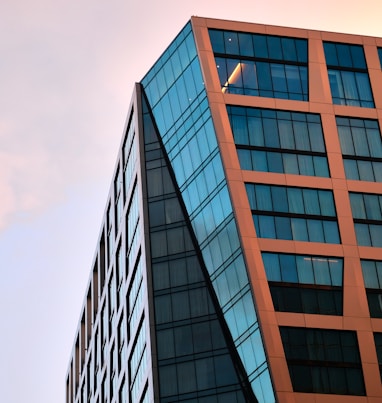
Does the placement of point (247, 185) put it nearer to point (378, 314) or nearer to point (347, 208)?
point (347, 208)

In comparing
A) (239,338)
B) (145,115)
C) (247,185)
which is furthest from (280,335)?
(145,115)

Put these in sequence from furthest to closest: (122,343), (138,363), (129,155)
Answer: (129,155) → (122,343) → (138,363)

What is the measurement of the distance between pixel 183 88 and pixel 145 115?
6758 mm

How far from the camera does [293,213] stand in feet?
268

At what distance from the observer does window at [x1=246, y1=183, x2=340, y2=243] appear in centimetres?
8056

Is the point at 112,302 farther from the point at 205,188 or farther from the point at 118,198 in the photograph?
the point at 205,188

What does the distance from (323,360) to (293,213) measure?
1160 cm

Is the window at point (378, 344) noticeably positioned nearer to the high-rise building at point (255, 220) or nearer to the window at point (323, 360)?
the high-rise building at point (255, 220)

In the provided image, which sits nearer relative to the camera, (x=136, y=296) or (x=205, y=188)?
(x=205, y=188)

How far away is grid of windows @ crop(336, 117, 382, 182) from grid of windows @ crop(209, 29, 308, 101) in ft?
13.5

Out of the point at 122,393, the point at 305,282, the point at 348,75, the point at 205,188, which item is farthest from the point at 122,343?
the point at 348,75

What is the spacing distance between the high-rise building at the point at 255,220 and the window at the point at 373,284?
0.09 metres

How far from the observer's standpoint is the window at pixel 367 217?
81625mm

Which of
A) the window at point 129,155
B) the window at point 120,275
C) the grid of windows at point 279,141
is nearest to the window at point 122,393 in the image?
the window at point 120,275
